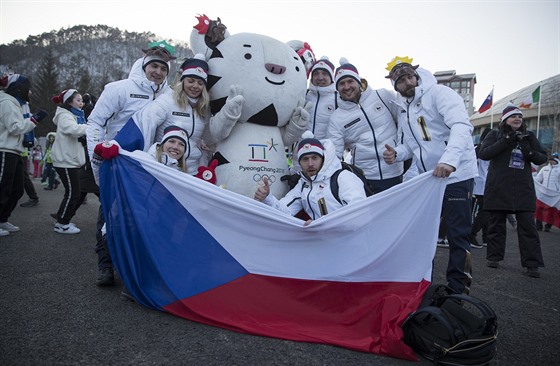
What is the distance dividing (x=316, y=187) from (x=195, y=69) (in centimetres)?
152

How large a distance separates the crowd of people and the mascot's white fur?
163 millimetres

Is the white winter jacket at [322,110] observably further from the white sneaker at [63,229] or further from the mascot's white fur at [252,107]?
the white sneaker at [63,229]

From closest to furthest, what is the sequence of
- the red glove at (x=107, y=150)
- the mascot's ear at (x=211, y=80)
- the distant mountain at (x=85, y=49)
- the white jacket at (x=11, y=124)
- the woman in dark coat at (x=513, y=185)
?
the red glove at (x=107, y=150)
the mascot's ear at (x=211, y=80)
the woman in dark coat at (x=513, y=185)
the white jacket at (x=11, y=124)
the distant mountain at (x=85, y=49)

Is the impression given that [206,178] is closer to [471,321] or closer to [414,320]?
[414,320]

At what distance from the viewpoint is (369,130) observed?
3.73 m

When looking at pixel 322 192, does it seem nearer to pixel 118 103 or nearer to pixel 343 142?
pixel 343 142

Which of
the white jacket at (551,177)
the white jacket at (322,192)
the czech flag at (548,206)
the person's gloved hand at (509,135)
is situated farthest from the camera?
the white jacket at (551,177)

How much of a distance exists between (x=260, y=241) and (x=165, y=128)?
1.44m

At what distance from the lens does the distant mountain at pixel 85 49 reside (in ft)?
312

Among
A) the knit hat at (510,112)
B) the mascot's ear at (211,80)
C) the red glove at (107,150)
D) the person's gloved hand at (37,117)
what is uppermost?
the mascot's ear at (211,80)

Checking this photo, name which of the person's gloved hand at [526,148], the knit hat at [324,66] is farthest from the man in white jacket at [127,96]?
the person's gloved hand at [526,148]

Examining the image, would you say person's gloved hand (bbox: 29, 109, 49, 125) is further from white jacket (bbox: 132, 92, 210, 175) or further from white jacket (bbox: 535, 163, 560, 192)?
white jacket (bbox: 535, 163, 560, 192)

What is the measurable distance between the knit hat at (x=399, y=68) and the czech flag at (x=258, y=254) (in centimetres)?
117

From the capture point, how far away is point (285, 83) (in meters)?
3.54
